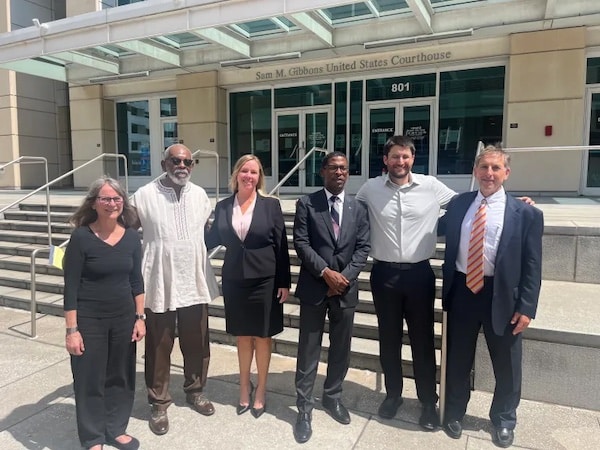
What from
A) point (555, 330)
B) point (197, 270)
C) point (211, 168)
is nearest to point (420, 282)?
point (555, 330)

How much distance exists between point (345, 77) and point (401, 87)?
133 centimetres

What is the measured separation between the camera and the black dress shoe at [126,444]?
2.82 m

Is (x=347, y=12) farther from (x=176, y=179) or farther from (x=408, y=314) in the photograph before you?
(x=408, y=314)

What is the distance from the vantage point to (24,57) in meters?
9.96

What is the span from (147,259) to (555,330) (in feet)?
9.63

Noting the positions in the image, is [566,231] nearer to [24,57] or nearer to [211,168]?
[211,168]

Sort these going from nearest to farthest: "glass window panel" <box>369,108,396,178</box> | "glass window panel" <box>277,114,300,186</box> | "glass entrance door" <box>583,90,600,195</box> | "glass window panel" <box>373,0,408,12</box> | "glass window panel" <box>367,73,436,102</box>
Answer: "glass window panel" <box>373,0,408,12</box>
"glass entrance door" <box>583,90,600,195</box>
"glass window panel" <box>367,73,436,102</box>
"glass window panel" <box>369,108,396,178</box>
"glass window panel" <box>277,114,300,186</box>

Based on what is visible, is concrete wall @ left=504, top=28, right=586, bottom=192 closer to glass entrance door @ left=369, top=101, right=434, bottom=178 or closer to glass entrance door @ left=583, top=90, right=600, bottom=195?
glass entrance door @ left=583, top=90, right=600, bottom=195

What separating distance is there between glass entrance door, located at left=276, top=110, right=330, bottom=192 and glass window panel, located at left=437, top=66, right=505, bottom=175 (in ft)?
9.01

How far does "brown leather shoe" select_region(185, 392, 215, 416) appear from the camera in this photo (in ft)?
10.7

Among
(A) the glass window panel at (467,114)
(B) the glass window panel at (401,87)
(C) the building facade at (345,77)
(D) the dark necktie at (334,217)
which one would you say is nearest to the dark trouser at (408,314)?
(D) the dark necktie at (334,217)

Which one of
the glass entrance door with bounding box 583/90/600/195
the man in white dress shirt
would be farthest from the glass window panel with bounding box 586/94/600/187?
the man in white dress shirt

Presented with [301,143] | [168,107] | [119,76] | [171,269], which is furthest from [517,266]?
[168,107]

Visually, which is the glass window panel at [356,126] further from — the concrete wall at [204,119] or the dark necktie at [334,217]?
the dark necktie at [334,217]
